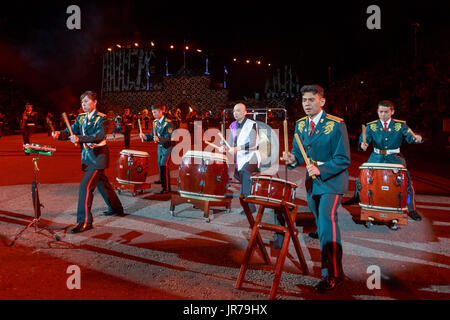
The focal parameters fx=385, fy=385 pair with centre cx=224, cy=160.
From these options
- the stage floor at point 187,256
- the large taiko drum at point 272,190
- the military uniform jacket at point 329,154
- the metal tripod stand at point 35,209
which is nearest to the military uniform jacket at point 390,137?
the stage floor at point 187,256

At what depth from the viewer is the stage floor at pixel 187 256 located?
12.0 ft

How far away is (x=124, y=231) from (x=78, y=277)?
1782mm

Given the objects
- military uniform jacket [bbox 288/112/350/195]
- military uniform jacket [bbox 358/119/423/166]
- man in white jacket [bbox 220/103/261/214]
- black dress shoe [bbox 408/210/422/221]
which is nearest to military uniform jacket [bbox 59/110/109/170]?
man in white jacket [bbox 220/103/261/214]

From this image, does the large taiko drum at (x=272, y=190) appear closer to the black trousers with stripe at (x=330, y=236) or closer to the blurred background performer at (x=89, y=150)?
the black trousers with stripe at (x=330, y=236)

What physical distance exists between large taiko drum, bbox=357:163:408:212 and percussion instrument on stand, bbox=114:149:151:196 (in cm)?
452

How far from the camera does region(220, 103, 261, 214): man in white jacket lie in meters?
6.62

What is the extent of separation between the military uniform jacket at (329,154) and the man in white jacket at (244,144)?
2715mm

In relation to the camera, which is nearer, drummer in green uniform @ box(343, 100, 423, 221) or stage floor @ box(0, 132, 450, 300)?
stage floor @ box(0, 132, 450, 300)

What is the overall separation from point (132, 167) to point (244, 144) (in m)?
2.77

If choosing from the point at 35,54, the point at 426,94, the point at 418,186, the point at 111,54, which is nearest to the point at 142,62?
the point at 111,54

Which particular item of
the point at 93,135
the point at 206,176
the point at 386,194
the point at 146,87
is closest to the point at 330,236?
the point at 386,194

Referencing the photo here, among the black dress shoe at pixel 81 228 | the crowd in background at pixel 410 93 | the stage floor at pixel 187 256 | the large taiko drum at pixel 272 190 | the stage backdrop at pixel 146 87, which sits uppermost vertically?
the stage backdrop at pixel 146 87

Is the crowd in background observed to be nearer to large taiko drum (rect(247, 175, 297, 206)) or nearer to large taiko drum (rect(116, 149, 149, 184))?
large taiko drum (rect(116, 149, 149, 184))
